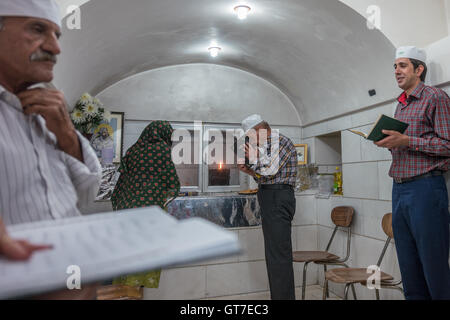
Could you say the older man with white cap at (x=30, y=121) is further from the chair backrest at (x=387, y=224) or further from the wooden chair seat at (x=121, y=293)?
the chair backrest at (x=387, y=224)

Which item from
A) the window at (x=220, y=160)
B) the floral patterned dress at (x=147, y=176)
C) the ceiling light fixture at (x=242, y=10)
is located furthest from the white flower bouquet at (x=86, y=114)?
the ceiling light fixture at (x=242, y=10)

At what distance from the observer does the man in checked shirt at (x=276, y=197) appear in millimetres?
1762

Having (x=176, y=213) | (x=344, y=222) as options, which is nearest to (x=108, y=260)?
(x=176, y=213)

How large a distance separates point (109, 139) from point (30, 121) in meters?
2.21

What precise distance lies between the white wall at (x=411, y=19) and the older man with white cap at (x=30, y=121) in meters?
1.65

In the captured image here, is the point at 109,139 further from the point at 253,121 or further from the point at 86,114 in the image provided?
the point at 253,121

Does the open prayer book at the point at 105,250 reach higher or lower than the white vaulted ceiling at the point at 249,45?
lower

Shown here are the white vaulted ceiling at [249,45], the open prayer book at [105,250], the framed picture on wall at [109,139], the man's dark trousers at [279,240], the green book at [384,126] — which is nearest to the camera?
the open prayer book at [105,250]

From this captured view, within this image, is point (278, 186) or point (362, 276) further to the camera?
point (278, 186)

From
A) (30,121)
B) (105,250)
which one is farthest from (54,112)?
(105,250)

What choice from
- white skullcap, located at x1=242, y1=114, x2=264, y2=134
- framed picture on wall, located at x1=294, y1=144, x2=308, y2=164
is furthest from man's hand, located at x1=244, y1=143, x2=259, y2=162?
framed picture on wall, located at x1=294, y1=144, x2=308, y2=164

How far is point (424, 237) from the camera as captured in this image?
4.12ft

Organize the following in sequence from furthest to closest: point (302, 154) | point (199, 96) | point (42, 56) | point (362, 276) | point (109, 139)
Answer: point (302, 154) → point (199, 96) → point (109, 139) → point (362, 276) → point (42, 56)
